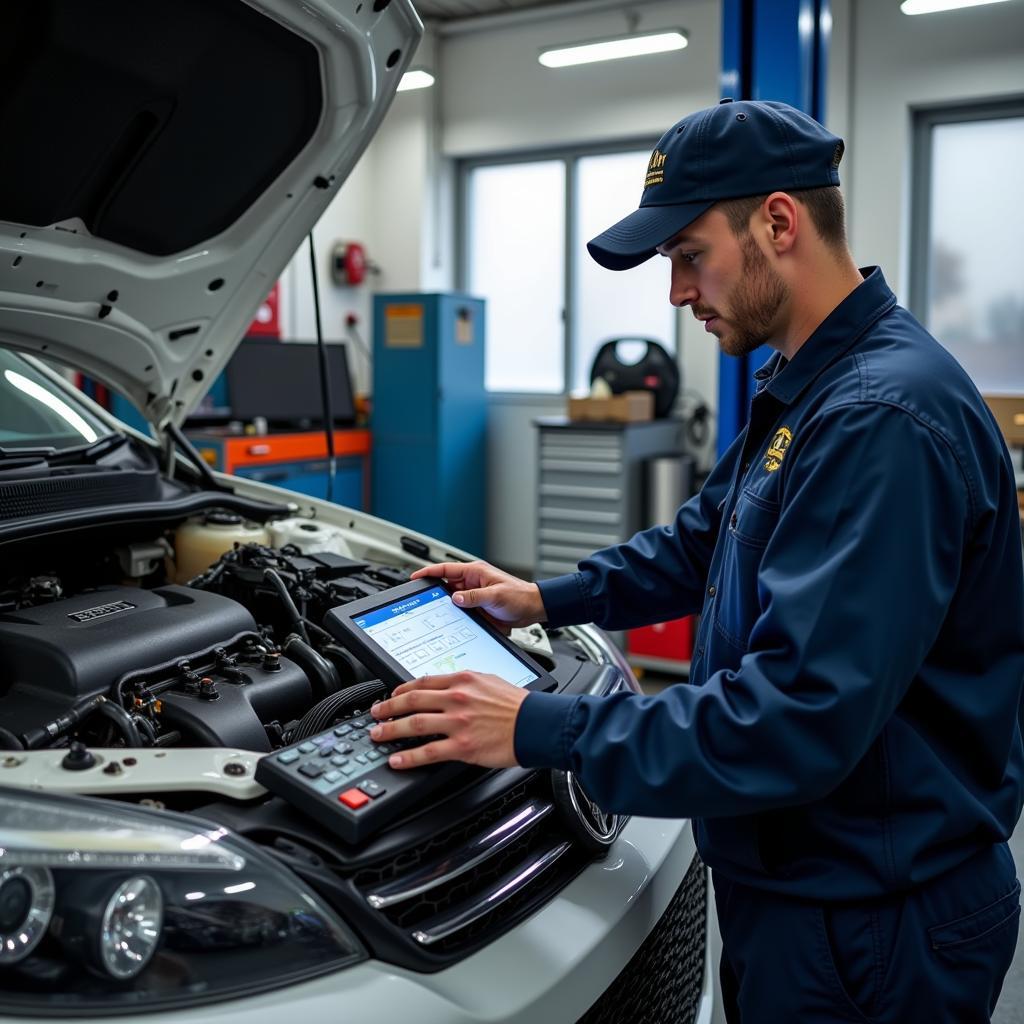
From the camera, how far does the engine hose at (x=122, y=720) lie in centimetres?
118

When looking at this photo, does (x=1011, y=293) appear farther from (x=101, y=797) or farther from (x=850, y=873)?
(x=101, y=797)

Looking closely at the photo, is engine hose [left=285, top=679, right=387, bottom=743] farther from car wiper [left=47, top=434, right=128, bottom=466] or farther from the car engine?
car wiper [left=47, top=434, right=128, bottom=466]

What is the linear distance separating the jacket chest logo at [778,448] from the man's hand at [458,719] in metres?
0.35

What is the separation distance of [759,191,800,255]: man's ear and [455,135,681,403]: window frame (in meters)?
5.00

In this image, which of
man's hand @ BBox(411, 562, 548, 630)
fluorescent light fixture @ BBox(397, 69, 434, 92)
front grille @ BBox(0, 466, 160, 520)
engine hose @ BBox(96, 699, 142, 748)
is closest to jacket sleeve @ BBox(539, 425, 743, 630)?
man's hand @ BBox(411, 562, 548, 630)

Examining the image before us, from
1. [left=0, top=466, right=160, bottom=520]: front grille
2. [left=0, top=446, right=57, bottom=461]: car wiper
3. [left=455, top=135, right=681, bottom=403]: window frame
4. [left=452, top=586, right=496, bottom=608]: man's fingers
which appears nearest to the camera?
[left=452, top=586, right=496, bottom=608]: man's fingers

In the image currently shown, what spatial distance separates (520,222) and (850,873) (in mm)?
6027

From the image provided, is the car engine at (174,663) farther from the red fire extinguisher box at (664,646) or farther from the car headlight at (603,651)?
the red fire extinguisher box at (664,646)

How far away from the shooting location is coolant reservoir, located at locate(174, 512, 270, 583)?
6.38ft

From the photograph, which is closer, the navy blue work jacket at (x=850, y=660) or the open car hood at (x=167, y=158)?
the navy blue work jacket at (x=850, y=660)

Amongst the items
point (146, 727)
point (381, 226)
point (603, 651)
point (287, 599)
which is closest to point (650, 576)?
point (603, 651)

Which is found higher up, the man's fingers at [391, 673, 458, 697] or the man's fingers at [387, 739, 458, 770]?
the man's fingers at [391, 673, 458, 697]

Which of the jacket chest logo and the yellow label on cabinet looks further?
the yellow label on cabinet

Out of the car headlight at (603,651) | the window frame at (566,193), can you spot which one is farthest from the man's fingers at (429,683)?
the window frame at (566,193)
